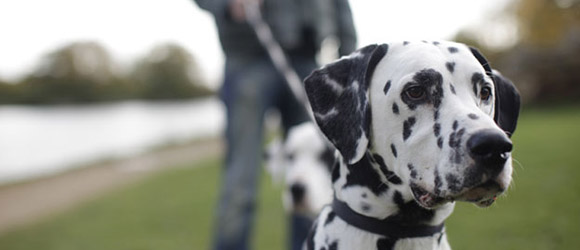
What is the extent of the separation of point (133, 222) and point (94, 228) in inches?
23.9

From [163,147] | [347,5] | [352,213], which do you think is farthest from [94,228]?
[163,147]

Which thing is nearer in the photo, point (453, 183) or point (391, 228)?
point (453, 183)

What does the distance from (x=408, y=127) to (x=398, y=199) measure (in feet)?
0.90

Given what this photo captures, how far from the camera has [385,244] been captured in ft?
5.15

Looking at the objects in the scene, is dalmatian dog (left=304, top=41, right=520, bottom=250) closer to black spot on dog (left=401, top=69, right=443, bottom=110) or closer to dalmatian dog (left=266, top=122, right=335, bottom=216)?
black spot on dog (left=401, top=69, right=443, bottom=110)

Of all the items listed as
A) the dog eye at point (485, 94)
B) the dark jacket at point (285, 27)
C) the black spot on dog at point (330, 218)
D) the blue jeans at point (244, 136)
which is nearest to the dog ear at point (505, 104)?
the dog eye at point (485, 94)

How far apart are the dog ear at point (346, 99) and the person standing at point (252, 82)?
1.29m

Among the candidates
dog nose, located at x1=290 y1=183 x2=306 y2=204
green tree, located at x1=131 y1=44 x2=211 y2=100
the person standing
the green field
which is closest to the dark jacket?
the person standing

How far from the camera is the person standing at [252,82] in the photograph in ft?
9.64

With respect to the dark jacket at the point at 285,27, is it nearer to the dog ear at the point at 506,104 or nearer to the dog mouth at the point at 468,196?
the dog ear at the point at 506,104

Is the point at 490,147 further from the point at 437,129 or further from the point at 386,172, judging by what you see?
the point at 386,172

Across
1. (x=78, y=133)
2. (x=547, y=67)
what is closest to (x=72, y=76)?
(x=78, y=133)

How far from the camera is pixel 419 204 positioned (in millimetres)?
1469

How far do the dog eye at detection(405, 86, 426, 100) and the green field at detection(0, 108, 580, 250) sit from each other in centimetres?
315
